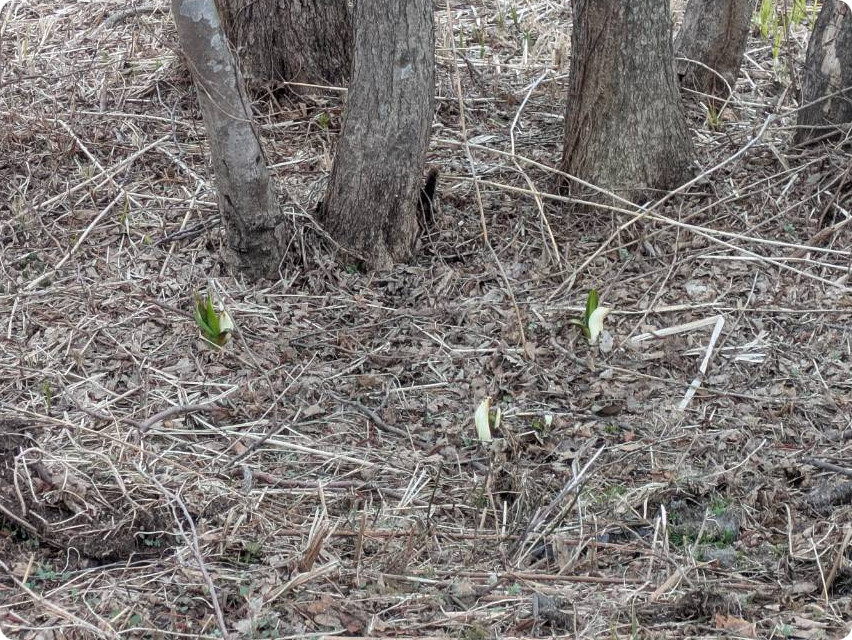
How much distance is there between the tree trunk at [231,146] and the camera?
3.69 meters

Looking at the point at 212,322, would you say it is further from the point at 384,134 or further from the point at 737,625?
the point at 737,625

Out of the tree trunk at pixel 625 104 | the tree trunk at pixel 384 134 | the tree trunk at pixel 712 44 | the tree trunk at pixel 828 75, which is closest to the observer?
the tree trunk at pixel 384 134

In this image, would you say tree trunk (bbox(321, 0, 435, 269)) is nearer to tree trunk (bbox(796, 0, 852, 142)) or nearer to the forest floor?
the forest floor

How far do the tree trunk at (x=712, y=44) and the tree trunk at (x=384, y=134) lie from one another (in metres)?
1.93

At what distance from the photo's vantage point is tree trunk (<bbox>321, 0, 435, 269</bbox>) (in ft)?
12.8

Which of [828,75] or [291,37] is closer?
[828,75]

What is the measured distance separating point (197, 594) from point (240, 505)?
406 mm

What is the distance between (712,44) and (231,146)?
2.87 metres

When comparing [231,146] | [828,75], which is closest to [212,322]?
[231,146]

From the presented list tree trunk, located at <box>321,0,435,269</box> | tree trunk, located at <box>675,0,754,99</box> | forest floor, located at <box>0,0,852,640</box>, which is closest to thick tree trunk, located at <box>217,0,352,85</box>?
forest floor, located at <box>0,0,852,640</box>

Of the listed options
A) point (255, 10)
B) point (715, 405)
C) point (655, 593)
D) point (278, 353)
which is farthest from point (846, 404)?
point (255, 10)

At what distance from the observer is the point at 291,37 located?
5.25 meters

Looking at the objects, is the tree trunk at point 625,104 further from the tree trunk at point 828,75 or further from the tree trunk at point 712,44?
the tree trunk at point 712,44

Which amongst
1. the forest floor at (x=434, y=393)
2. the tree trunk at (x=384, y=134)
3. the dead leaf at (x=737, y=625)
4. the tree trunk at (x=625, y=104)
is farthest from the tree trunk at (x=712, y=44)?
the dead leaf at (x=737, y=625)
